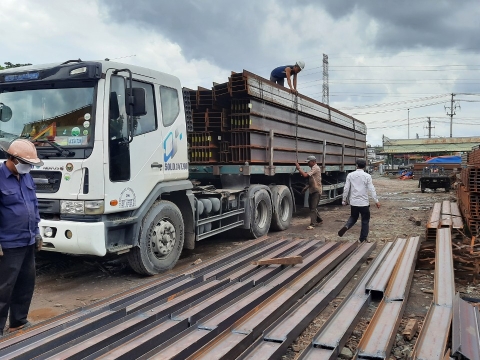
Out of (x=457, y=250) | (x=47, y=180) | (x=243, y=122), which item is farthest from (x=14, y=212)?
(x=457, y=250)

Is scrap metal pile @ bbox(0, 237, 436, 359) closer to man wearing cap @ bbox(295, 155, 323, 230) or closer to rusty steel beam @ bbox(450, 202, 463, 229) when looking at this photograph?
rusty steel beam @ bbox(450, 202, 463, 229)

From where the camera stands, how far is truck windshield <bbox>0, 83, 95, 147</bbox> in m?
4.79

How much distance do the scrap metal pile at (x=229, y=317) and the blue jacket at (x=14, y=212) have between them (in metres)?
0.78

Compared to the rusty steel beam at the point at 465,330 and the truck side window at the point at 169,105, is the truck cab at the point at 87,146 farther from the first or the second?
the rusty steel beam at the point at 465,330

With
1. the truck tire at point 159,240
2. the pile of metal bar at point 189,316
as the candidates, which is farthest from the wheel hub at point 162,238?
the pile of metal bar at point 189,316

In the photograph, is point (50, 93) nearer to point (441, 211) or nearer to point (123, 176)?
point (123, 176)

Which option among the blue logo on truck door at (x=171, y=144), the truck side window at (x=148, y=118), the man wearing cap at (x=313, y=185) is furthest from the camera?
the man wearing cap at (x=313, y=185)

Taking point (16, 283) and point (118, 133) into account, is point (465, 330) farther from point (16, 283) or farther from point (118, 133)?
point (118, 133)

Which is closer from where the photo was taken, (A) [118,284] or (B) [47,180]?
(B) [47,180]

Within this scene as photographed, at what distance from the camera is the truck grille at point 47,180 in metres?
4.72

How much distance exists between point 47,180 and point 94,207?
65 cm

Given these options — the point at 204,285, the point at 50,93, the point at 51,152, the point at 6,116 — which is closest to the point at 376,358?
the point at 204,285

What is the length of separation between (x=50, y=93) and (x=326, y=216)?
877cm

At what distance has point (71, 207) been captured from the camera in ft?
15.3
